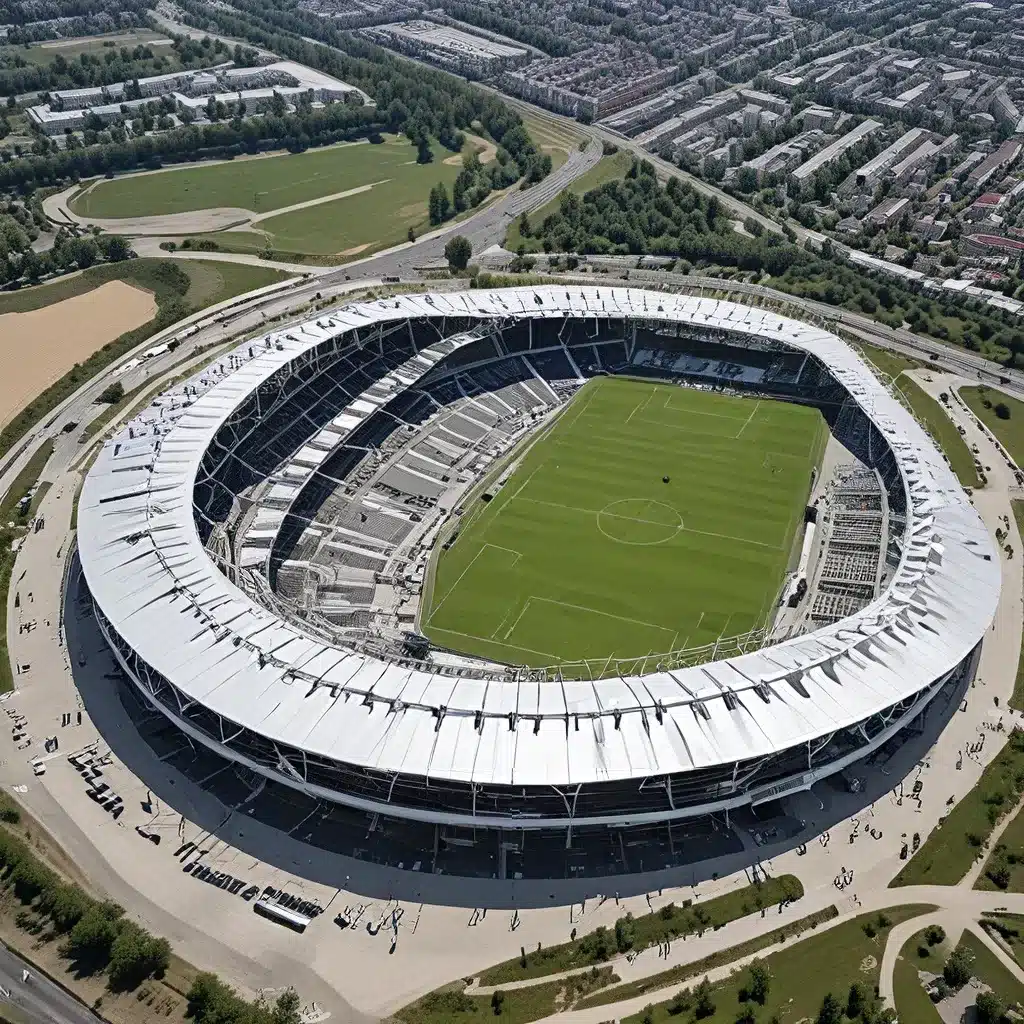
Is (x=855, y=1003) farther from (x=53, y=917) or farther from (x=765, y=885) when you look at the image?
(x=53, y=917)

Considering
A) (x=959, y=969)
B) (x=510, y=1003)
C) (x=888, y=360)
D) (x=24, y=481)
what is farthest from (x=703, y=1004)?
(x=888, y=360)

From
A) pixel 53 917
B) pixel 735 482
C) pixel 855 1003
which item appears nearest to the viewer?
pixel 855 1003

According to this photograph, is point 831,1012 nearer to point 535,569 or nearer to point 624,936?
point 624,936

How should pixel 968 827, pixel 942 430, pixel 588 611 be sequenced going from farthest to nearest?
pixel 942 430, pixel 588 611, pixel 968 827

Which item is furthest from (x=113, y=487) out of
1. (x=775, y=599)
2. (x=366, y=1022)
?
(x=775, y=599)

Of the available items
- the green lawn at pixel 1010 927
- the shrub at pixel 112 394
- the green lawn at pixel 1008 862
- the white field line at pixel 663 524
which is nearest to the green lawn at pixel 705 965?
the green lawn at pixel 1010 927

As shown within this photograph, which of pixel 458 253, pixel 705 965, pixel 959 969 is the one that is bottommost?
pixel 705 965

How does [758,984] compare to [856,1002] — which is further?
[758,984]

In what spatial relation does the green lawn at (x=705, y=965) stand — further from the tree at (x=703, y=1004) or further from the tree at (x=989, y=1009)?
the tree at (x=989, y=1009)
